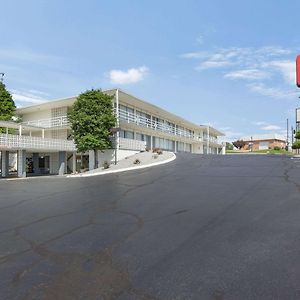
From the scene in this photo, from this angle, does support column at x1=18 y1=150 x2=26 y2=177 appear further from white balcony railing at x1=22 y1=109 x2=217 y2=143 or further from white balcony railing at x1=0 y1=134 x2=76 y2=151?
white balcony railing at x1=22 y1=109 x2=217 y2=143

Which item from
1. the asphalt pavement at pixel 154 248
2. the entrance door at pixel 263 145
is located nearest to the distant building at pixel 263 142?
the entrance door at pixel 263 145

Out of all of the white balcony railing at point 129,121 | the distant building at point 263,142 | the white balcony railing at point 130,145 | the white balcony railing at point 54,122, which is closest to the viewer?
the white balcony railing at point 130,145

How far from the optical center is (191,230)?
6250 mm

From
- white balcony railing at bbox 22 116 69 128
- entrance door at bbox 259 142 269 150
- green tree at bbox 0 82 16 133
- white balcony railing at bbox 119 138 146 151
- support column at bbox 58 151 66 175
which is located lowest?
support column at bbox 58 151 66 175

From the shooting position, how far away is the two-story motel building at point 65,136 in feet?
93.4

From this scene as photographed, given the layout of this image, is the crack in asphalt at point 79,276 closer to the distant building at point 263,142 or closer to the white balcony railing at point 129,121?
the white balcony railing at point 129,121

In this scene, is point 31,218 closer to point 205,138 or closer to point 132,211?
point 132,211

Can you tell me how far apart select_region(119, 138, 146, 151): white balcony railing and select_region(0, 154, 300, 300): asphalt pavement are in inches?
809

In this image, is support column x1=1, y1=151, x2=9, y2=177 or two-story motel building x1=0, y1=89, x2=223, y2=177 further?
support column x1=1, y1=151, x2=9, y2=177

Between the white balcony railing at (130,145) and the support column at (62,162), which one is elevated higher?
the white balcony railing at (130,145)

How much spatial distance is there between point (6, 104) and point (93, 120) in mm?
15790

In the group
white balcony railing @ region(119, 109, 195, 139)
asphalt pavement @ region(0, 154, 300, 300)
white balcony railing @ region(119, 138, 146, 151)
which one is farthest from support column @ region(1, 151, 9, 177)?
asphalt pavement @ region(0, 154, 300, 300)

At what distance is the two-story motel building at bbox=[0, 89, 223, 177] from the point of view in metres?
28.5

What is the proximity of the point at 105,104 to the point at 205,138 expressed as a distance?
34428 millimetres
